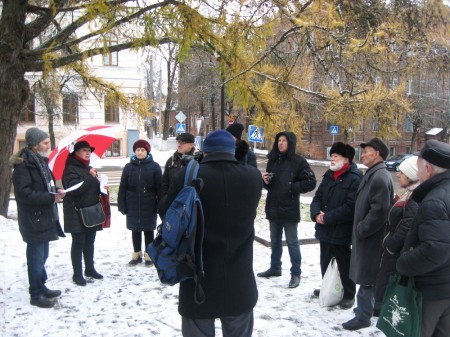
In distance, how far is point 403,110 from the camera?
5.45 metres

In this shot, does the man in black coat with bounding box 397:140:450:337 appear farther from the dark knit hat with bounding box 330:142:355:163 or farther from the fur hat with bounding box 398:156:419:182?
the dark knit hat with bounding box 330:142:355:163

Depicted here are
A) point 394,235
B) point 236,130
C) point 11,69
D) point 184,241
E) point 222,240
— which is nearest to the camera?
point 184,241

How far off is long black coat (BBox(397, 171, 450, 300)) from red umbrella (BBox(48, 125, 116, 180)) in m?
3.95

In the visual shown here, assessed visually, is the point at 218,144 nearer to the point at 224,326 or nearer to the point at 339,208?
the point at 224,326

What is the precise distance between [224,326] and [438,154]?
5.98 feet

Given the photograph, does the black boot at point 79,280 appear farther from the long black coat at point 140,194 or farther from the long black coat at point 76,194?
the long black coat at point 140,194

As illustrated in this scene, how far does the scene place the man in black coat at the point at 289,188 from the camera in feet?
17.3

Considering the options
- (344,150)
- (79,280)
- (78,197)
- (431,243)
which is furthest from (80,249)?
(431,243)

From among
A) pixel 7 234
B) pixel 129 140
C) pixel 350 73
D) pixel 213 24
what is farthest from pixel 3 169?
pixel 129 140

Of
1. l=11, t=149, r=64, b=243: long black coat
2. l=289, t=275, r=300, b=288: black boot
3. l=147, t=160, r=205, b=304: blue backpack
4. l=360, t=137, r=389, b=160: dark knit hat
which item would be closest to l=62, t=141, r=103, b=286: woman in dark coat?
l=11, t=149, r=64, b=243: long black coat

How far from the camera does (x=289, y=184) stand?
17.4 feet

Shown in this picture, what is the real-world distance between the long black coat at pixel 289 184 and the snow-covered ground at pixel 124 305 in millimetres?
928

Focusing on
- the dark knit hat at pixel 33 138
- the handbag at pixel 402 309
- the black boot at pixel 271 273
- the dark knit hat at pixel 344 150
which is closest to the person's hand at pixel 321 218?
the dark knit hat at pixel 344 150

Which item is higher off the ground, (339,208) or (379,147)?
(379,147)
